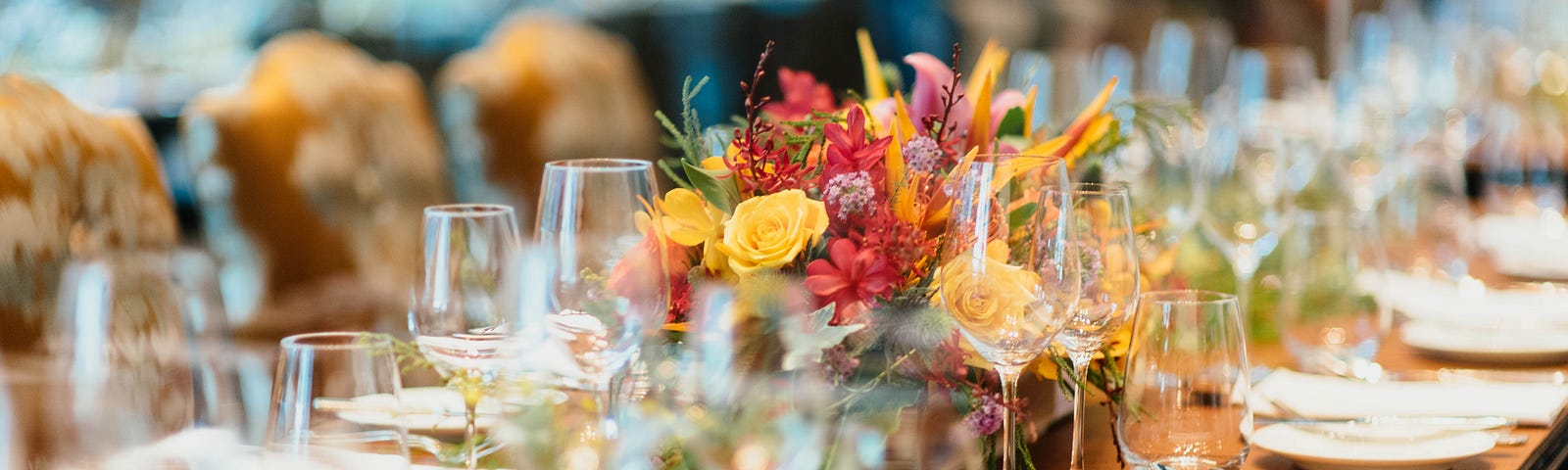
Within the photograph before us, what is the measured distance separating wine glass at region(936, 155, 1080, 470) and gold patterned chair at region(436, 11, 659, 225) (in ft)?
5.54

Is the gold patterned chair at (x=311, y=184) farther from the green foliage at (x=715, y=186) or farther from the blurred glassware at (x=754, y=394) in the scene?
the blurred glassware at (x=754, y=394)

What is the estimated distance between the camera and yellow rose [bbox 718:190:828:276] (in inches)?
32.6

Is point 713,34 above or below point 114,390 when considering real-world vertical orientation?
above

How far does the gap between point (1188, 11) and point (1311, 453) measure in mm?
6036

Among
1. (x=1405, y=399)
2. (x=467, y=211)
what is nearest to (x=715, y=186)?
(x=467, y=211)

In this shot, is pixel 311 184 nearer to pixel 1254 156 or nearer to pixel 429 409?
pixel 429 409

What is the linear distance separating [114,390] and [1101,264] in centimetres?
54

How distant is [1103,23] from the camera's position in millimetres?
6641

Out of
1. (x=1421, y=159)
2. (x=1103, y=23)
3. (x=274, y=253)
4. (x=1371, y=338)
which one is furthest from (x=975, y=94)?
(x=1103, y=23)

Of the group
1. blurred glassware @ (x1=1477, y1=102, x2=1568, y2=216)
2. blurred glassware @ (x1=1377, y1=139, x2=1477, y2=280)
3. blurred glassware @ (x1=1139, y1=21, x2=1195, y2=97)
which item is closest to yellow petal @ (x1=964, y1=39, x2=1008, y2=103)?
blurred glassware @ (x1=1377, y1=139, x2=1477, y2=280)

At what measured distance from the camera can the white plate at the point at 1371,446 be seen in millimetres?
990

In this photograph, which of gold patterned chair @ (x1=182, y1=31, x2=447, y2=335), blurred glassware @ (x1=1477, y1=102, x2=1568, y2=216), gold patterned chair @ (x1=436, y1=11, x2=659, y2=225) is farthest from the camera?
blurred glassware @ (x1=1477, y1=102, x2=1568, y2=216)

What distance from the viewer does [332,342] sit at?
70cm

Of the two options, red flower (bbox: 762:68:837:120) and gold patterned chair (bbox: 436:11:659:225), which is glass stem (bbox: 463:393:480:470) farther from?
gold patterned chair (bbox: 436:11:659:225)
